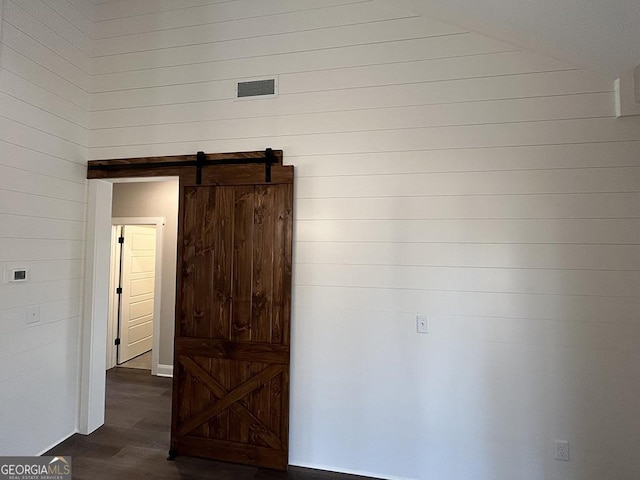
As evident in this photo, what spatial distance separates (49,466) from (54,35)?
345cm

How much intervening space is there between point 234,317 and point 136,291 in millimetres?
3457

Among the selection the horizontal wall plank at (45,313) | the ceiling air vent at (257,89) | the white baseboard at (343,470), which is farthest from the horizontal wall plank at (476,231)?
the horizontal wall plank at (45,313)

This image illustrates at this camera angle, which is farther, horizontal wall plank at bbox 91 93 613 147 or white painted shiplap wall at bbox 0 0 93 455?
white painted shiplap wall at bbox 0 0 93 455

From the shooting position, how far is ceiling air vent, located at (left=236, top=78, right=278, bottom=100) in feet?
8.74

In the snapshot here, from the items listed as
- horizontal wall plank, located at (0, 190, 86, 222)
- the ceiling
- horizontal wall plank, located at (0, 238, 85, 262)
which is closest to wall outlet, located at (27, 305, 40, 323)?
horizontal wall plank, located at (0, 238, 85, 262)

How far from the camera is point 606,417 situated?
2.10 m

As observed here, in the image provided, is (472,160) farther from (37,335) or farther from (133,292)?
(133,292)

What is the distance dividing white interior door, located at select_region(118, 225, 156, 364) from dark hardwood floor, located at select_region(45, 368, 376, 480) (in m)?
1.72

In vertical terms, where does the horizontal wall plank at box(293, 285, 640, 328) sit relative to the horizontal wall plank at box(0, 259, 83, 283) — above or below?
below

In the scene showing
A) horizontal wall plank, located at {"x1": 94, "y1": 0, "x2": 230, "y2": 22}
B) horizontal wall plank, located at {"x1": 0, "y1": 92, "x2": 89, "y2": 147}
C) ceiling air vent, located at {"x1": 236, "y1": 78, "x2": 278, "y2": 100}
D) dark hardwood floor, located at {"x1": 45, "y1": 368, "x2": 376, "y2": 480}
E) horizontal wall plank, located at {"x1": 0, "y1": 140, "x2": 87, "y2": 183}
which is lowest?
dark hardwood floor, located at {"x1": 45, "y1": 368, "x2": 376, "y2": 480}

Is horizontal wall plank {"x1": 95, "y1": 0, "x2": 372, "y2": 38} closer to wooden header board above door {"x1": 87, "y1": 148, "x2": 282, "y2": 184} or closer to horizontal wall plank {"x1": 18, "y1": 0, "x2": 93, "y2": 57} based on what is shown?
horizontal wall plank {"x1": 18, "y1": 0, "x2": 93, "y2": 57}

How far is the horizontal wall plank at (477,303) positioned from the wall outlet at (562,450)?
2.70 ft

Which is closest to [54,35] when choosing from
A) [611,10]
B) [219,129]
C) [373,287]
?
[219,129]

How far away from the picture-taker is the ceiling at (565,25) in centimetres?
178
